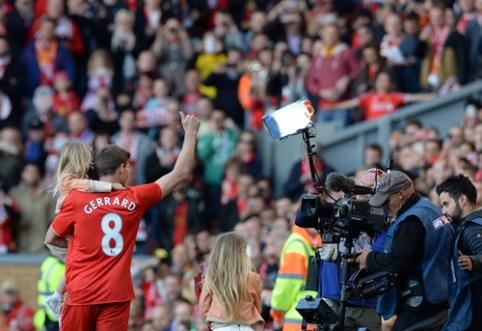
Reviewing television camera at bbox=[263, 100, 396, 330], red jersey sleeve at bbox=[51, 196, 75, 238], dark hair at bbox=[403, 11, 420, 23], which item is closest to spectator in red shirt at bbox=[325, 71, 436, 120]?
dark hair at bbox=[403, 11, 420, 23]

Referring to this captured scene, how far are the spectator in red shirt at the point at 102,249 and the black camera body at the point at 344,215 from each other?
1034 millimetres

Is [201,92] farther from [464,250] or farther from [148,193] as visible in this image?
[464,250]

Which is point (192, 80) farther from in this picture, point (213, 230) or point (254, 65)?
point (213, 230)

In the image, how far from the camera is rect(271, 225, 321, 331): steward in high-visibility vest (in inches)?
379

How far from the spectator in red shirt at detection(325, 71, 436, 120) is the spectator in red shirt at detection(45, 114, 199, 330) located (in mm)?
7310

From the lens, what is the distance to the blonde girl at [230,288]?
8539 millimetres

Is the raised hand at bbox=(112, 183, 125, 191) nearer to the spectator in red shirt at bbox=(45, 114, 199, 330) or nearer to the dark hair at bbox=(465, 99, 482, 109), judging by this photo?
the spectator in red shirt at bbox=(45, 114, 199, 330)

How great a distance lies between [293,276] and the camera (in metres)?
9.64

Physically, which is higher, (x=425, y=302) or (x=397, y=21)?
(x=397, y=21)

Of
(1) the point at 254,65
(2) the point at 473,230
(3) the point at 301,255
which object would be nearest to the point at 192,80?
(1) the point at 254,65

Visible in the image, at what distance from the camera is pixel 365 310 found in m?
8.90

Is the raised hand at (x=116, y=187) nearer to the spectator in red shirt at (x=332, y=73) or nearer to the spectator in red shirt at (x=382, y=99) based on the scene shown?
the spectator in red shirt at (x=382, y=99)

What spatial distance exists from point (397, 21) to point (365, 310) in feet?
25.8

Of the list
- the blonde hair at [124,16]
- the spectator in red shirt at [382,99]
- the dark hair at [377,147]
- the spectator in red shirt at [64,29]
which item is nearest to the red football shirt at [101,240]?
the dark hair at [377,147]
